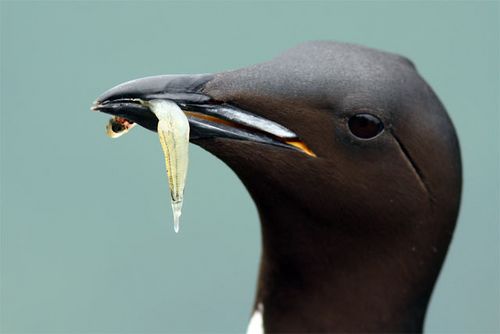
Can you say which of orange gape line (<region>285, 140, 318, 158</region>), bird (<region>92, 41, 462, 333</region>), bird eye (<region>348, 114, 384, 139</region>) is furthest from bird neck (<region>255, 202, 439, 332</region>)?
bird eye (<region>348, 114, 384, 139</region>)

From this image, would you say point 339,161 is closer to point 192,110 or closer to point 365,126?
point 365,126

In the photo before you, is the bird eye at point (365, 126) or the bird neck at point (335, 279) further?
the bird neck at point (335, 279)

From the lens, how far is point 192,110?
3381 millimetres

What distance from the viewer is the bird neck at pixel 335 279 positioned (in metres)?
3.59

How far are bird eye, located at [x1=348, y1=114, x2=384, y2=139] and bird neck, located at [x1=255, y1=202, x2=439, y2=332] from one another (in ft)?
1.21

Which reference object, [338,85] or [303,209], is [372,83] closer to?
[338,85]

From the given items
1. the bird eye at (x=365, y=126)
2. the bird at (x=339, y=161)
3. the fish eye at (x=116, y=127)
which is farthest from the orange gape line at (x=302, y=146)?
the fish eye at (x=116, y=127)

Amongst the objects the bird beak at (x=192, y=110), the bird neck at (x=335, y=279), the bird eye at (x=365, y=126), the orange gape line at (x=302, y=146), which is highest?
the bird beak at (x=192, y=110)

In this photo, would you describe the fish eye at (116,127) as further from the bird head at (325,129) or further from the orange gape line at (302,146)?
the orange gape line at (302,146)

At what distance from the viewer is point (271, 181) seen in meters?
3.47

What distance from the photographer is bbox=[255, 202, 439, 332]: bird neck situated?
3594 mm

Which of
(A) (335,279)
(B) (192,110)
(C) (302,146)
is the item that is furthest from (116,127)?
(A) (335,279)

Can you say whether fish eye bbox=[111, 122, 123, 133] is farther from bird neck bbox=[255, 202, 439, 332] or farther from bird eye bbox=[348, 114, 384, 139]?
bird eye bbox=[348, 114, 384, 139]

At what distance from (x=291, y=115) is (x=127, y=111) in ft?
1.91
